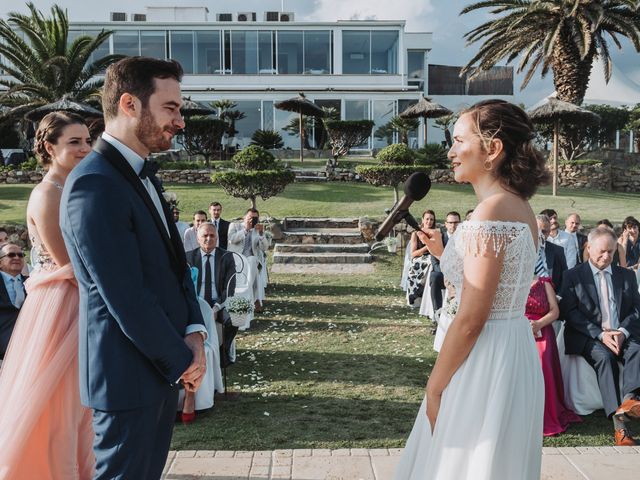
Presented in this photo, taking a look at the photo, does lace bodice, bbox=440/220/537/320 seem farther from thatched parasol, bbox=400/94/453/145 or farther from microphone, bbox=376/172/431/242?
thatched parasol, bbox=400/94/453/145

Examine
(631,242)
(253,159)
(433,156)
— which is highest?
(433,156)

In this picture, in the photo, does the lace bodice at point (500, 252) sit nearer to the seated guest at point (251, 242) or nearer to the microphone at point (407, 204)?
the microphone at point (407, 204)

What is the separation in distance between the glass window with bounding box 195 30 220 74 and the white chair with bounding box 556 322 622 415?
33029mm

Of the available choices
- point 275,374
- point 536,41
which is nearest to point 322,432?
point 275,374

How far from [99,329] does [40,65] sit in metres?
25.8

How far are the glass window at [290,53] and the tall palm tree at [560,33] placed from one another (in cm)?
1381

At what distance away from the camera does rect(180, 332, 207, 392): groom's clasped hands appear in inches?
92.1

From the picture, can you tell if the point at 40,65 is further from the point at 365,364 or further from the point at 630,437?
the point at 630,437

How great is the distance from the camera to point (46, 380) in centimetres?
287

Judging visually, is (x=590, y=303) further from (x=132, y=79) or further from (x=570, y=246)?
(x=570, y=246)

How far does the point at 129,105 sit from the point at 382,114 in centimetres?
3282

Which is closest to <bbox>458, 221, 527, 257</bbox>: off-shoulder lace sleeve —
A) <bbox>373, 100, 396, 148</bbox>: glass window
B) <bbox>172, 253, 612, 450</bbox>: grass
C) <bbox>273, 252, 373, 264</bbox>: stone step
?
<bbox>172, 253, 612, 450</bbox>: grass

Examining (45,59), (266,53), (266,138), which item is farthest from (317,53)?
(45,59)

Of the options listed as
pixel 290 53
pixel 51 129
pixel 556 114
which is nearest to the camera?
pixel 51 129
